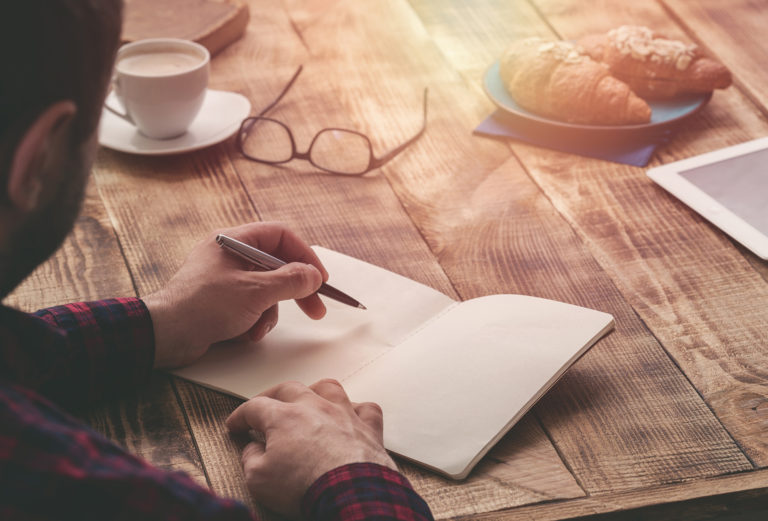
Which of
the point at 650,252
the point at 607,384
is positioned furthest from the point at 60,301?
the point at 650,252

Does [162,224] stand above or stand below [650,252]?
below

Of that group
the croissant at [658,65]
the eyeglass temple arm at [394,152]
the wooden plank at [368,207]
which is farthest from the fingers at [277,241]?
the croissant at [658,65]

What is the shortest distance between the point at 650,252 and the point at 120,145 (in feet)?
2.66

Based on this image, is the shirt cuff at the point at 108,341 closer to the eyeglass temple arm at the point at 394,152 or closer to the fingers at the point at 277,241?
the fingers at the point at 277,241

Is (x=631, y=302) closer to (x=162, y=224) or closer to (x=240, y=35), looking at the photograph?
(x=162, y=224)

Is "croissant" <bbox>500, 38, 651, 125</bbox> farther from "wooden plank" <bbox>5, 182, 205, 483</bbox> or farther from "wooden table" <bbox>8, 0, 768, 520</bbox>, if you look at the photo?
"wooden plank" <bbox>5, 182, 205, 483</bbox>

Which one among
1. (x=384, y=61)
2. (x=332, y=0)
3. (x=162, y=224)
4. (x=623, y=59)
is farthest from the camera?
(x=332, y=0)

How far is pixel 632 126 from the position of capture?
55.4 inches

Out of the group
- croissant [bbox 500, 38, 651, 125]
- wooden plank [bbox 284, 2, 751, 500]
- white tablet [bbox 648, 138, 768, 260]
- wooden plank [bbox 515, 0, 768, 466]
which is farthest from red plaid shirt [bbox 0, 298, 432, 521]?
croissant [bbox 500, 38, 651, 125]

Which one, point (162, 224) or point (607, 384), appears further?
point (162, 224)

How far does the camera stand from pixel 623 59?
1.50 m

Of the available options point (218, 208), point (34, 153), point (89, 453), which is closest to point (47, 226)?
point (34, 153)

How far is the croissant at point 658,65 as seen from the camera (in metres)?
1.47

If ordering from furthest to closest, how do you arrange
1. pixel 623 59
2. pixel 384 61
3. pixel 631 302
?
pixel 384 61 < pixel 623 59 < pixel 631 302
